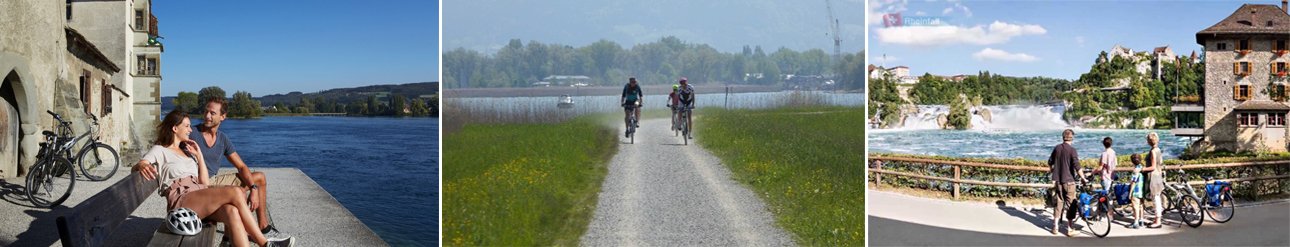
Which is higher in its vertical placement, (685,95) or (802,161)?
(685,95)

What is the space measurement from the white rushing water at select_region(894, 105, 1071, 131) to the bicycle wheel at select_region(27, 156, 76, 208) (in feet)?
22.9

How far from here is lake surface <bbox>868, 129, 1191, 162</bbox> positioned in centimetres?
816

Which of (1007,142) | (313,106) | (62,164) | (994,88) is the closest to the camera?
(62,164)

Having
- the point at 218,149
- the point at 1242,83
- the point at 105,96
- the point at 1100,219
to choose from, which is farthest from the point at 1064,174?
the point at 105,96

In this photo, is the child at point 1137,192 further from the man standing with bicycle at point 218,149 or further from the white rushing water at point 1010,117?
the man standing with bicycle at point 218,149

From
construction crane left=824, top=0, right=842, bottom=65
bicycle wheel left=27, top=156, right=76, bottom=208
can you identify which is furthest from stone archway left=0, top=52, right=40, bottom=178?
construction crane left=824, top=0, right=842, bottom=65

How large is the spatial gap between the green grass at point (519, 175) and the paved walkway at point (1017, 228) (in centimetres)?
260

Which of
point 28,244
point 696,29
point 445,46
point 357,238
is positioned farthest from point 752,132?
point 28,244

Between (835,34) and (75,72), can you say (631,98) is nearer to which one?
(835,34)

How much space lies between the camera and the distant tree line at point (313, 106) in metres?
7.56

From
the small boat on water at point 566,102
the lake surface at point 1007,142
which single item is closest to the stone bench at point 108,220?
the small boat on water at point 566,102

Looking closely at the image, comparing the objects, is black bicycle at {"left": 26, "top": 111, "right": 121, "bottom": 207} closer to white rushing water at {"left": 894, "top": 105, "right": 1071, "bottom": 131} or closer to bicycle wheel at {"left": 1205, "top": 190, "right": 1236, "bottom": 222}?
white rushing water at {"left": 894, "top": 105, "right": 1071, "bottom": 131}

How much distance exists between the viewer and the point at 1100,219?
25.3ft

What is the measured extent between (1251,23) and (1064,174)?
2189mm
